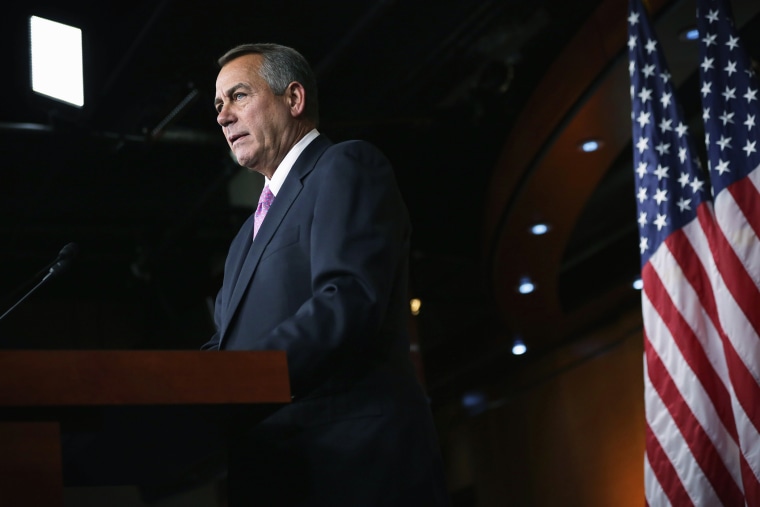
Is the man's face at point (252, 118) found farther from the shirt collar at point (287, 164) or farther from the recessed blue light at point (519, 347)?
the recessed blue light at point (519, 347)

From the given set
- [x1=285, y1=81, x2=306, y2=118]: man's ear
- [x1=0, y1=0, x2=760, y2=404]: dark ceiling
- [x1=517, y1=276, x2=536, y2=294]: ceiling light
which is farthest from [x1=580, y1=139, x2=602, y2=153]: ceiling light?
[x1=285, y1=81, x2=306, y2=118]: man's ear

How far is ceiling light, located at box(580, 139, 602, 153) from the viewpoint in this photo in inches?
235

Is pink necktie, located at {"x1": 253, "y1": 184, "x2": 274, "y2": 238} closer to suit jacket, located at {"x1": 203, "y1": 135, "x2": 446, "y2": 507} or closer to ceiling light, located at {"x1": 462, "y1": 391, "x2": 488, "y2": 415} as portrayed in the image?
suit jacket, located at {"x1": 203, "y1": 135, "x2": 446, "y2": 507}

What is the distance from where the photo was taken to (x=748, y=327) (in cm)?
363

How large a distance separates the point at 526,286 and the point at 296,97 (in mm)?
6094

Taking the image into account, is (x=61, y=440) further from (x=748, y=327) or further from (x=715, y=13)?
(x=715, y=13)

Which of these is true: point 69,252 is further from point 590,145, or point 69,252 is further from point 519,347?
point 519,347

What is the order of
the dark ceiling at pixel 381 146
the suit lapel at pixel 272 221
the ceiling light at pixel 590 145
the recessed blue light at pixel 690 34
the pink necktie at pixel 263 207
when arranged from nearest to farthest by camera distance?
the suit lapel at pixel 272 221
the pink necktie at pixel 263 207
the recessed blue light at pixel 690 34
the dark ceiling at pixel 381 146
the ceiling light at pixel 590 145

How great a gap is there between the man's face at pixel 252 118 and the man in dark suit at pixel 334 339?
9 centimetres

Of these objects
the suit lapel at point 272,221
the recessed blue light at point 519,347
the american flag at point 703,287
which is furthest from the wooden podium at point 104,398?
the recessed blue light at point 519,347

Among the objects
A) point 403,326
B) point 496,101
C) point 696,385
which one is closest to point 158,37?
point 496,101

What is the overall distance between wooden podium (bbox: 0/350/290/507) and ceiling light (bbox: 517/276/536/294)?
6558 millimetres

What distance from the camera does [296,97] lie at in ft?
6.54

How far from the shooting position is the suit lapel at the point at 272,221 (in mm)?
1747
